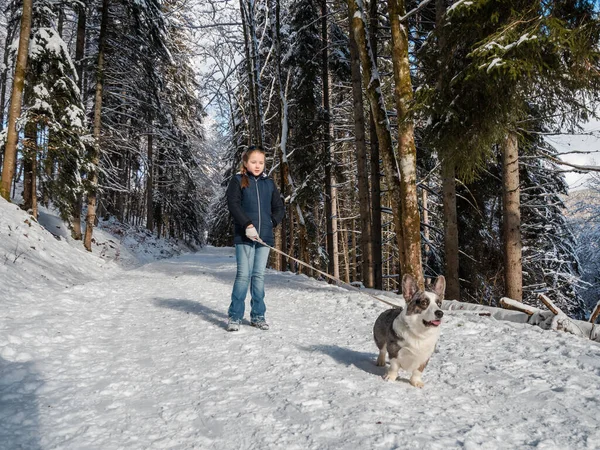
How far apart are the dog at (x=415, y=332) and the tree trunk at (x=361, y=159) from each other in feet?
25.1

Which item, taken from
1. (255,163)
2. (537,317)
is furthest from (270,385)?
(537,317)

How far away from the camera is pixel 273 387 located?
10.6 feet

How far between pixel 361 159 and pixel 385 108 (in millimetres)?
3393

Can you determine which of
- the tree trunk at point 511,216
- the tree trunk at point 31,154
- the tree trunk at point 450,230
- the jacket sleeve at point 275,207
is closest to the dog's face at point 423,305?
the jacket sleeve at point 275,207

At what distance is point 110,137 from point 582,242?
32807 mm

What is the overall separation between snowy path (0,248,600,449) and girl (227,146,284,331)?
33 cm

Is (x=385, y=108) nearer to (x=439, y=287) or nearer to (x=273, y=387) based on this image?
(x=439, y=287)

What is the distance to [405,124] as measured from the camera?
6.50 m

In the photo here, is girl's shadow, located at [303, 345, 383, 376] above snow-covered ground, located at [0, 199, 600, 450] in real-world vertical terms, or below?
below

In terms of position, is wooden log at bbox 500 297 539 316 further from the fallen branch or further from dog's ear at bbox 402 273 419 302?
dog's ear at bbox 402 273 419 302

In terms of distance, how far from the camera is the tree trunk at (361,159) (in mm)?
10516

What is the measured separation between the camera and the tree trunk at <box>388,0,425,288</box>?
6594 mm

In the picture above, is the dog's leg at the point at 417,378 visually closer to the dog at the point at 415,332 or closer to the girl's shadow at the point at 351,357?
the dog at the point at 415,332

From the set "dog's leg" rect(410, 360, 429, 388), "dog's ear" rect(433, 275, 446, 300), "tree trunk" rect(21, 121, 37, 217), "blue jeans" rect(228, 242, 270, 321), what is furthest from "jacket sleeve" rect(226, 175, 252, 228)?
"tree trunk" rect(21, 121, 37, 217)
